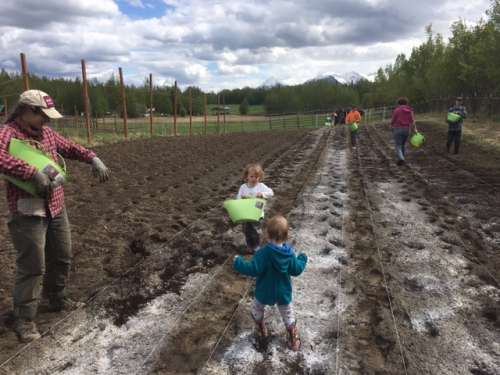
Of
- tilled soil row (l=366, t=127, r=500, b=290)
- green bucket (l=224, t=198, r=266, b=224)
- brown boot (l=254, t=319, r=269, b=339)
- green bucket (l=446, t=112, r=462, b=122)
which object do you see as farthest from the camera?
green bucket (l=446, t=112, r=462, b=122)

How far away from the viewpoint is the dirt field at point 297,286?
3096 millimetres

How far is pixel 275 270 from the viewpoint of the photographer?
3.12 m

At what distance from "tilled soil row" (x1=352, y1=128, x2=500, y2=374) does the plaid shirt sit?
108 inches

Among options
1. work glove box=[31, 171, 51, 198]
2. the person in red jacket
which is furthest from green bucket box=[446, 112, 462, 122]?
Answer: work glove box=[31, 171, 51, 198]

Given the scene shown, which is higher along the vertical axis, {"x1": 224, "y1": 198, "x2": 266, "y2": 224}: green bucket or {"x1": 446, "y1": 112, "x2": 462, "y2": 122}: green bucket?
{"x1": 446, "y1": 112, "x2": 462, "y2": 122}: green bucket

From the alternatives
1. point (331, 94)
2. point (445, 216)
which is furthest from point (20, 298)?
point (331, 94)

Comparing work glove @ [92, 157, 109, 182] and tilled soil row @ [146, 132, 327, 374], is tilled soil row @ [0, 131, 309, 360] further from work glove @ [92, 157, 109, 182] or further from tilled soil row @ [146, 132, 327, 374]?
work glove @ [92, 157, 109, 182]

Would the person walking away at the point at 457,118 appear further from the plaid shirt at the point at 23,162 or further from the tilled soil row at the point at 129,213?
the plaid shirt at the point at 23,162

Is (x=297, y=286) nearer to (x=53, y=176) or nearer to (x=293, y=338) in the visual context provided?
(x=293, y=338)

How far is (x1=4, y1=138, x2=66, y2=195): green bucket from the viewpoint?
10.1 feet

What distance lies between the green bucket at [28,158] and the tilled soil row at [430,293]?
2.80 meters

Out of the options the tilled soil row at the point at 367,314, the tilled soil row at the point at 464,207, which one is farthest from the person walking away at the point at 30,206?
the tilled soil row at the point at 464,207

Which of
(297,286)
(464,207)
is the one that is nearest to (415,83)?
(464,207)

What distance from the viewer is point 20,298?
3.29 metres
